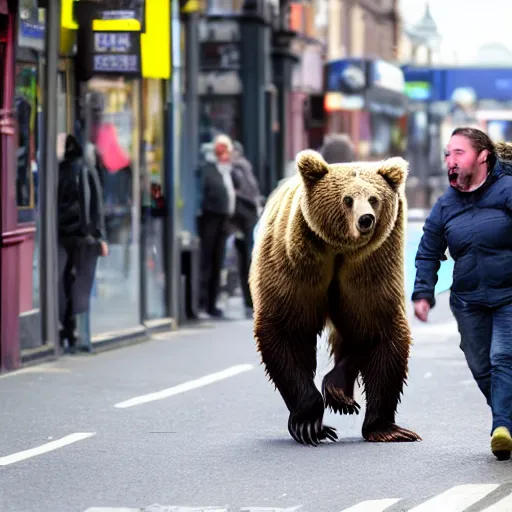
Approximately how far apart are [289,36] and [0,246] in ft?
46.7

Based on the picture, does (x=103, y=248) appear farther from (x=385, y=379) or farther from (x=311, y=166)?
(x=311, y=166)

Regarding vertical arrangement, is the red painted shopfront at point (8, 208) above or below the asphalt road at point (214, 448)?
above

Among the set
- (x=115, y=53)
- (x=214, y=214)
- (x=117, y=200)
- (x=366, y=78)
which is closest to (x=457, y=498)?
(x=115, y=53)

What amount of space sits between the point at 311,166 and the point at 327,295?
0.68 meters

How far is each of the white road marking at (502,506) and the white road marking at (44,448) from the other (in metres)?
2.49

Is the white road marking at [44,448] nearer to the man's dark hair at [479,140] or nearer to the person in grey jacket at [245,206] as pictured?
the man's dark hair at [479,140]

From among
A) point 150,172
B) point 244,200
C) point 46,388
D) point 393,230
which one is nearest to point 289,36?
point 244,200

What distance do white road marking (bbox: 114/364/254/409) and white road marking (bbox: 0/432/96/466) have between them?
1390mm

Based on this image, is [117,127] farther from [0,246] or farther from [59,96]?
[0,246]

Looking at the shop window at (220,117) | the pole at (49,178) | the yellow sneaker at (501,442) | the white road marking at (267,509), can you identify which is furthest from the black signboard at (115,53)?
the shop window at (220,117)

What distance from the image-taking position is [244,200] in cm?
1959

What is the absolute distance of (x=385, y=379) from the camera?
9.81 metres

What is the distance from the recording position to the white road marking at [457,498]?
773 centimetres

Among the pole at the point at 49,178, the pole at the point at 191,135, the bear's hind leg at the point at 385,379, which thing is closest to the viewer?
the bear's hind leg at the point at 385,379
